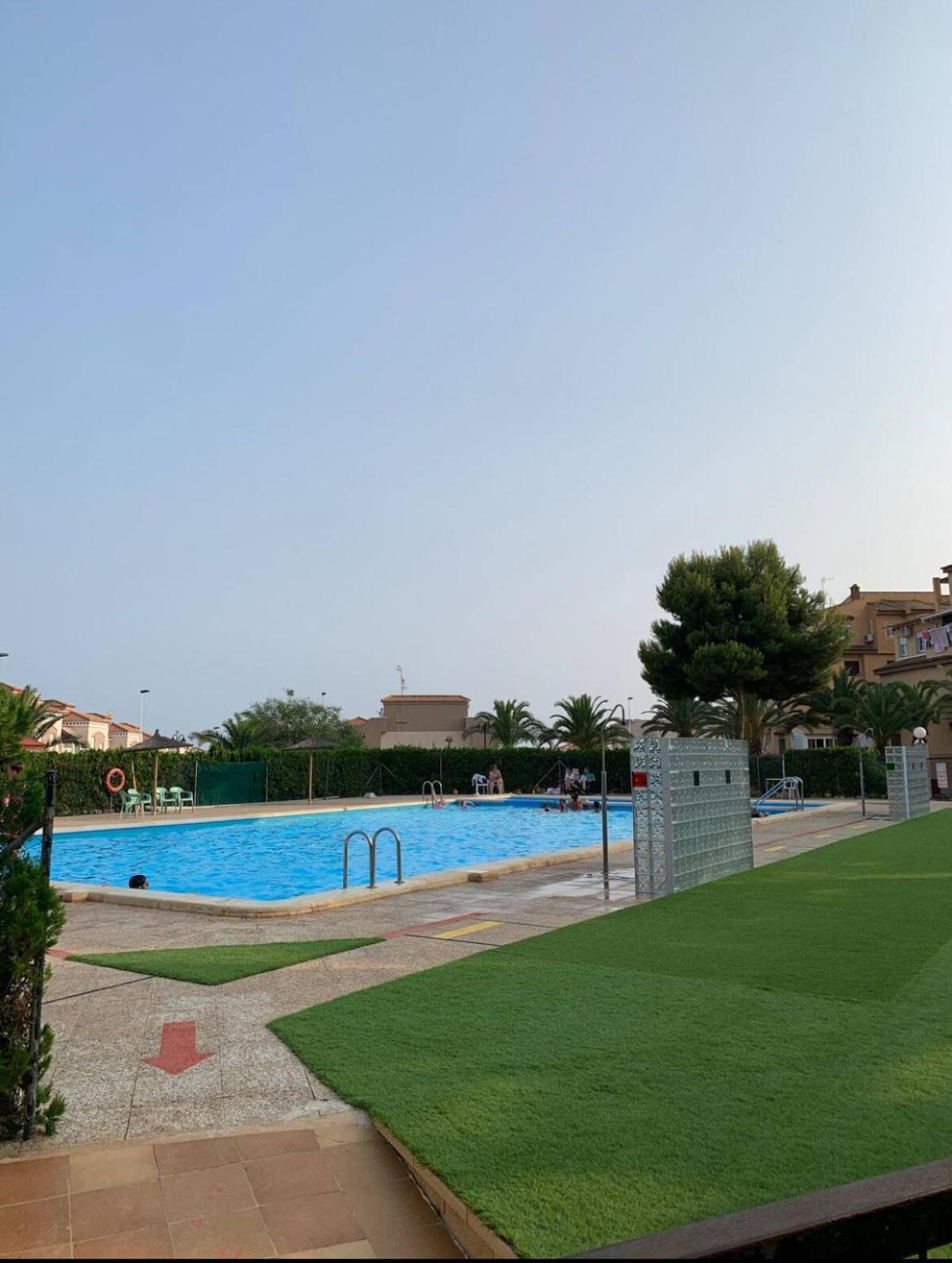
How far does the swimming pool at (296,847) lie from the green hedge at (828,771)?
20.2 feet

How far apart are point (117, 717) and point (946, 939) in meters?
96.4

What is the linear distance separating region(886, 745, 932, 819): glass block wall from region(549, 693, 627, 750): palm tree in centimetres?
2128

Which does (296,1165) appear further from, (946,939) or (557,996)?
(946,939)

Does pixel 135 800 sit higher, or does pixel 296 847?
pixel 135 800

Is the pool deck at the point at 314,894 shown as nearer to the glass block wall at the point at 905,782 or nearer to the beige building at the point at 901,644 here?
the glass block wall at the point at 905,782

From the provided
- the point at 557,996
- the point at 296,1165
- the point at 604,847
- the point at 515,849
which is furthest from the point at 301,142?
the point at 515,849

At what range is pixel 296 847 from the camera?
21.0 metres

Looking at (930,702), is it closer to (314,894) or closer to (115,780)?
(115,780)

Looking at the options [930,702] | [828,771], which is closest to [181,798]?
[828,771]

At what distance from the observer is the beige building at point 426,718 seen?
224ft

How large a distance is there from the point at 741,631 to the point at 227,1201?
35236 millimetres

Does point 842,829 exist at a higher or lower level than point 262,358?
lower

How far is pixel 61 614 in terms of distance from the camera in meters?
41.3

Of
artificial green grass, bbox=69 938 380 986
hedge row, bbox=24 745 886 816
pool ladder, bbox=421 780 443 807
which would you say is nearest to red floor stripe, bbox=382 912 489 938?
artificial green grass, bbox=69 938 380 986
